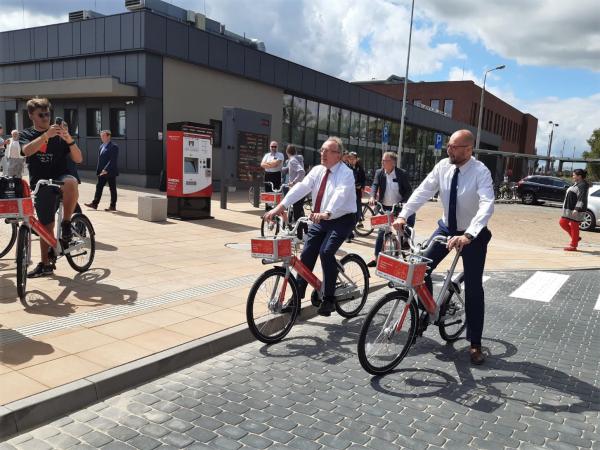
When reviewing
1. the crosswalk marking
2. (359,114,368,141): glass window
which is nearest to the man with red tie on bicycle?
the crosswalk marking

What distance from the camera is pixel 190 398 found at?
3.56 meters

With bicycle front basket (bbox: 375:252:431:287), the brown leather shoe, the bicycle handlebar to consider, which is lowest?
the brown leather shoe

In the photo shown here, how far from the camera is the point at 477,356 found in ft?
14.6

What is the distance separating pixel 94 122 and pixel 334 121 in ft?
45.7

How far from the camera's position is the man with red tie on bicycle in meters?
4.94

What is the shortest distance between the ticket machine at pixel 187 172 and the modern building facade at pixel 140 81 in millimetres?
2267

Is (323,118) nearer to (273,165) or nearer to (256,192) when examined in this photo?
(256,192)

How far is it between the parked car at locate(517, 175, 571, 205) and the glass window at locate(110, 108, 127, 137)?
70.8 feet

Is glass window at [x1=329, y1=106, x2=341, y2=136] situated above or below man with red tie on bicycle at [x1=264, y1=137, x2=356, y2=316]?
above

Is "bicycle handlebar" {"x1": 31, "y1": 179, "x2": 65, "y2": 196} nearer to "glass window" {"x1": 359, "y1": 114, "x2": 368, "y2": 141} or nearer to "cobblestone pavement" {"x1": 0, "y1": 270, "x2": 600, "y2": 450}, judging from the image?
"cobblestone pavement" {"x1": 0, "y1": 270, "x2": 600, "y2": 450}

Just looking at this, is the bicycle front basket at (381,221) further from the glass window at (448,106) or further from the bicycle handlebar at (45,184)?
the glass window at (448,106)

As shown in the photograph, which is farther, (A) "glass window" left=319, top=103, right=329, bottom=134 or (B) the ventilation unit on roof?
(A) "glass window" left=319, top=103, right=329, bottom=134

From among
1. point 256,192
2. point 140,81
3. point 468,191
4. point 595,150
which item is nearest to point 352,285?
point 468,191

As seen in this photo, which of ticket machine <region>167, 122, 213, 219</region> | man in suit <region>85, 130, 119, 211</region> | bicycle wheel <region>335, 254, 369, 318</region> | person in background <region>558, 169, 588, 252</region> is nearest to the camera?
bicycle wheel <region>335, 254, 369, 318</region>
